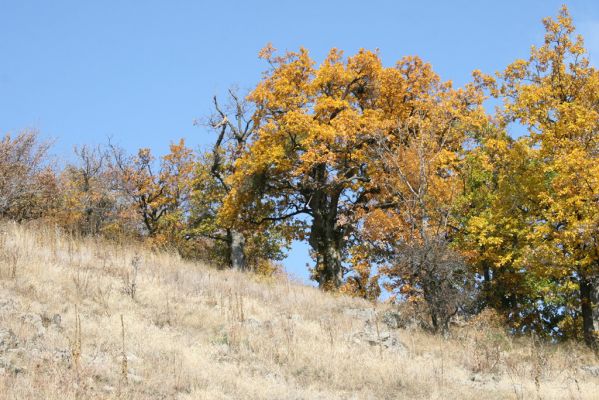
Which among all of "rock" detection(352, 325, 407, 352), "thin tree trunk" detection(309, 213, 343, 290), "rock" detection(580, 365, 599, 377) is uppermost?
"thin tree trunk" detection(309, 213, 343, 290)

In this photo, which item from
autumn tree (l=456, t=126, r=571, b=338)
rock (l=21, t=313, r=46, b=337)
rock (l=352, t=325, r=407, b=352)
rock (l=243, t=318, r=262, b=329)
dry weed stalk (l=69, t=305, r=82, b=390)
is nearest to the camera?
dry weed stalk (l=69, t=305, r=82, b=390)

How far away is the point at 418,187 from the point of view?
937 inches

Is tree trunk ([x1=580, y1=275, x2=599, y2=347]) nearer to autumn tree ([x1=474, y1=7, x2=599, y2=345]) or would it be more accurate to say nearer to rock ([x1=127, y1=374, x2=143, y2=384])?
autumn tree ([x1=474, y1=7, x2=599, y2=345])

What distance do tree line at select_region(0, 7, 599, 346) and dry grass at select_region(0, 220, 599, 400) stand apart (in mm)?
2497

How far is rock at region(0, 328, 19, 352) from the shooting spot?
1110 cm

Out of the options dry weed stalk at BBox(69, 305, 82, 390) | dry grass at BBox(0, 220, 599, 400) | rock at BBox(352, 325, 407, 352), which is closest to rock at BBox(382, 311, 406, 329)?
dry grass at BBox(0, 220, 599, 400)

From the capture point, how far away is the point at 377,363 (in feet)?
46.4

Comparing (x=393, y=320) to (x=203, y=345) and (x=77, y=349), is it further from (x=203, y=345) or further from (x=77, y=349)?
(x=77, y=349)

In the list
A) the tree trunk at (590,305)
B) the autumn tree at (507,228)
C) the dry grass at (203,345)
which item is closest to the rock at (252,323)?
the dry grass at (203,345)

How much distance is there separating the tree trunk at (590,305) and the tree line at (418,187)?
0.08m

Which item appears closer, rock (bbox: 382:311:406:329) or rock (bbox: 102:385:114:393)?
rock (bbox: 102:385:114:393)

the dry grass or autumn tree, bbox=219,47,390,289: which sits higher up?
autumn tree, bbox=219,47,390,289

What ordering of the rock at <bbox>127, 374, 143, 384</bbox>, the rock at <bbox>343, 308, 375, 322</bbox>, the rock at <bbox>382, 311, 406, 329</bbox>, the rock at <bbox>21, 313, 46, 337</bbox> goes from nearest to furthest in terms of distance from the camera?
1. the rock at <bbox>127, 374, 143, 384</bbox>
2. the rock at <bbox>21, 313, 46, 337</bbox>
3. the rock at <bbox>382, 311, 406, 329</bbox>
4. the rock at <bbox>343, 308, 375, 322</bbox>

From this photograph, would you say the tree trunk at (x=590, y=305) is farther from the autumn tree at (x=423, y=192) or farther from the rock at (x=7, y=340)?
the rock at (x=7, y=340)
